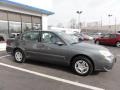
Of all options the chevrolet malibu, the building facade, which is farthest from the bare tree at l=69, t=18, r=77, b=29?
the chevrolet malibu

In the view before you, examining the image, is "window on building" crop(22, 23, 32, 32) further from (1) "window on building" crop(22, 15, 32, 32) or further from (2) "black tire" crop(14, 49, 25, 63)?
(2) "black tire" crop(14, 49, 25, 63)

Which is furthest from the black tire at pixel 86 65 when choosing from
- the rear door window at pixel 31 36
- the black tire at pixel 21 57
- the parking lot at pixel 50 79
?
the black tire at pixel 21 57

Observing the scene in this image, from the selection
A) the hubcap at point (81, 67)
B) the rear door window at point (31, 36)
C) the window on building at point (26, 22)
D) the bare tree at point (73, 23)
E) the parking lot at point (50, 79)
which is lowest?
the parking lot at point (50, 79)

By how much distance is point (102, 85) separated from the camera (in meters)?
5.04

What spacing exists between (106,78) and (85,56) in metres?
1.03

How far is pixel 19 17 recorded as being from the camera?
674 inches

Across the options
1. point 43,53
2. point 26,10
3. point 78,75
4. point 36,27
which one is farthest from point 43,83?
point 36,27

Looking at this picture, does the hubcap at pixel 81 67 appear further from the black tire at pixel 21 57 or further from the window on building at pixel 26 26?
the window on building at pixel 26 26

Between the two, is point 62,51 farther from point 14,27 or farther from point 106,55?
point 14,27

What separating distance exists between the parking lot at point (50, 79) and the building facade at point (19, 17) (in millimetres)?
9225

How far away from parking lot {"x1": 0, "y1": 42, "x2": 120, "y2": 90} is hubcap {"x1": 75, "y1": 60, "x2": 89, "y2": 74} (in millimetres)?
226

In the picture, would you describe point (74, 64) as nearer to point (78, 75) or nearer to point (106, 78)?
point (78, 75)

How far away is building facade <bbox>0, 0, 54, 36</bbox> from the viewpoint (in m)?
15.3

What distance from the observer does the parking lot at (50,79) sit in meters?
4.84
